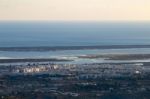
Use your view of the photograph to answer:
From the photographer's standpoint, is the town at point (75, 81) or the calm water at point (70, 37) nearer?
the town at point (75, 81)

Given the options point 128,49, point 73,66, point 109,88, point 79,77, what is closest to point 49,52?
point 128,49

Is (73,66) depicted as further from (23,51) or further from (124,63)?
(23,51)

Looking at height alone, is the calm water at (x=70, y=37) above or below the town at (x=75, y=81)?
above

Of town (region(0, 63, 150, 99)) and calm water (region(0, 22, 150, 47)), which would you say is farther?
calm water (region(0, 22, 150, 47))

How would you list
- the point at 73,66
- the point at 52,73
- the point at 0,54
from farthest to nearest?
the point at 0,54 < the point at 73,66 < the point at 52,73

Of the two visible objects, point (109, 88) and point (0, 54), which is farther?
point (0, 54)

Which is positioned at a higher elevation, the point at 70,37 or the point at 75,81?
the point at 70,37

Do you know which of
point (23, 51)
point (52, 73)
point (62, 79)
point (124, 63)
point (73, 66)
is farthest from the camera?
point (23, 51)

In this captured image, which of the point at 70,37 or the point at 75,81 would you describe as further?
the point at 70,37

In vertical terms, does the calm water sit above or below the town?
above

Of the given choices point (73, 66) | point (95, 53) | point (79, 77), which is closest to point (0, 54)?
point (95, 53)
